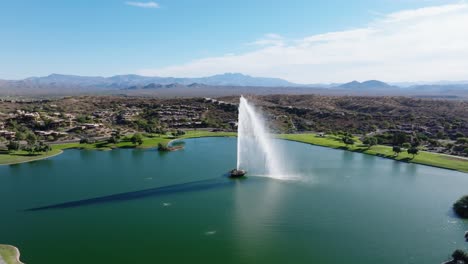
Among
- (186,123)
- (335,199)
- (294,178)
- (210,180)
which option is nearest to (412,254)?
(335,199)

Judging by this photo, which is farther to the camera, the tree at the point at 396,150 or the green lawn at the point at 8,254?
the tree at the point at 396,150

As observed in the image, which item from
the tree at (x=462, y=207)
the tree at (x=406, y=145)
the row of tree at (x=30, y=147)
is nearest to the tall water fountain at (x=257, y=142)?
the tree at (x=462, y=207)

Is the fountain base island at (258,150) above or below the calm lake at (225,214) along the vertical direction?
above

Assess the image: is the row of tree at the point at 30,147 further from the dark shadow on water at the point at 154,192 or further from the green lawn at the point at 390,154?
the green lawn at the point at 390,154

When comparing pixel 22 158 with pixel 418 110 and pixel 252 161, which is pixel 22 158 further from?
pixel 418 110

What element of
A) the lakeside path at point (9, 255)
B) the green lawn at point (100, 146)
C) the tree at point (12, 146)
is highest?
the tree at point (12, 146)
